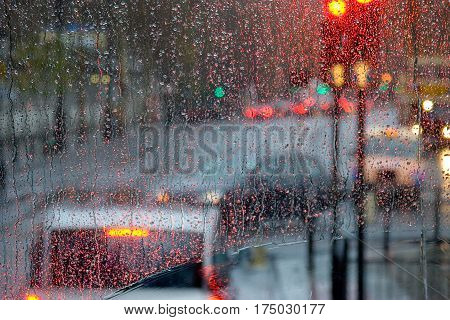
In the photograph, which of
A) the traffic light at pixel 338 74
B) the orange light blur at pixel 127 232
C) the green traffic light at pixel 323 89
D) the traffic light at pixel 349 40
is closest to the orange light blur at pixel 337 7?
the traffic light at pixel 349 40

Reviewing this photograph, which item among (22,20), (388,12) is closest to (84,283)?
(22,20)

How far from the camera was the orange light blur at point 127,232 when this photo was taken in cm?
247

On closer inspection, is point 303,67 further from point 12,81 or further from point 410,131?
point 12,81

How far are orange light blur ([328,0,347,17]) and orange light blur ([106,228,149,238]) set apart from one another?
4.90 ft

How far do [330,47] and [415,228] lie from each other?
3.47ft

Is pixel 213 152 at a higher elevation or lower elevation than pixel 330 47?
lower

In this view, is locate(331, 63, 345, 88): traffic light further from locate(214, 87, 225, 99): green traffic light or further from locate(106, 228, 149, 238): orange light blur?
locate(106, 228, 149, 238): orange light blur

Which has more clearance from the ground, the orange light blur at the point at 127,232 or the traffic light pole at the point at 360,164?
the traffic light pole at the point at 360,164

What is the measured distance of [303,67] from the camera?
2.42 metres

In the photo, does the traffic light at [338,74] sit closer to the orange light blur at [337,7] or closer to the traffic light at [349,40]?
the traffic light at [349,40]

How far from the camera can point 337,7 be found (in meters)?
2.42

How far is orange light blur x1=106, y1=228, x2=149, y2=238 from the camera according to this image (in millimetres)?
2469

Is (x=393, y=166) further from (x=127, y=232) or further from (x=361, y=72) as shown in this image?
(x=127, y=232)

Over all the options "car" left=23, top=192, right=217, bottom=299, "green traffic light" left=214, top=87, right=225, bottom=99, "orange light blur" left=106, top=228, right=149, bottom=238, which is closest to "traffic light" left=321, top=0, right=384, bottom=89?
"green traffic light" left=214, top=87, right=225, bottom=99
